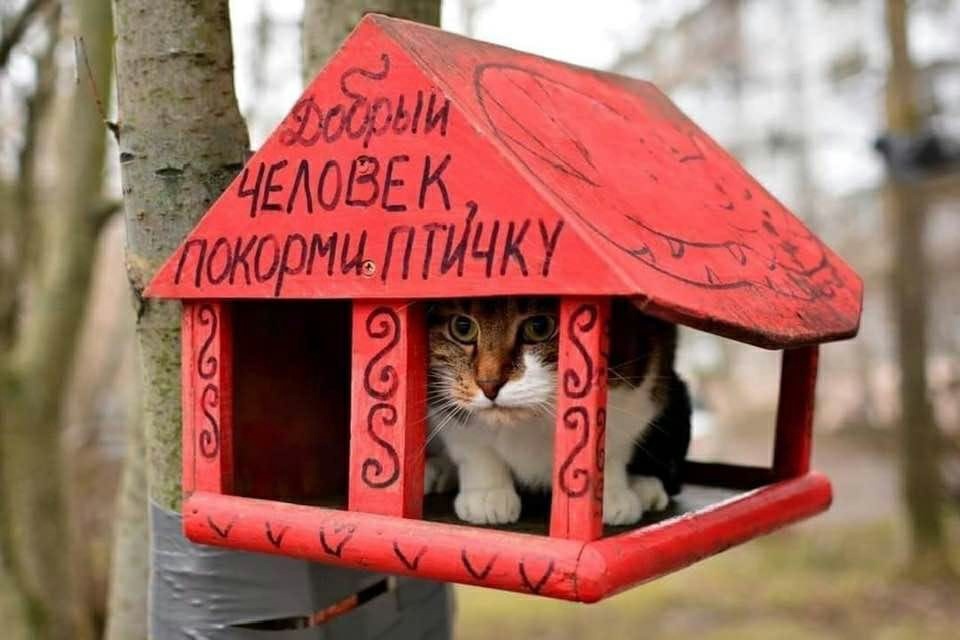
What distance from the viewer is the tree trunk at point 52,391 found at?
2.35 meters

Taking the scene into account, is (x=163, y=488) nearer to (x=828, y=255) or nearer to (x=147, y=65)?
(x=147, y=65)

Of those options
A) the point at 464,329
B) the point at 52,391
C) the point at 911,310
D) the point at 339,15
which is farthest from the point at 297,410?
the point at 911,310

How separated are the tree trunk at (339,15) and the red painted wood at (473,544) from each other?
0.82m

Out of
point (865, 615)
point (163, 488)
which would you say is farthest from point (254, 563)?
point (865, 615)

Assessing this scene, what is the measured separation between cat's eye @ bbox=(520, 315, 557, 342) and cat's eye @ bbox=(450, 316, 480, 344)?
0.17 ft

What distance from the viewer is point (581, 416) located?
92 cm

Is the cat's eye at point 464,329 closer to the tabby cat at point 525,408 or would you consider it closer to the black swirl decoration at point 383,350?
the tabby cat at point 525,408

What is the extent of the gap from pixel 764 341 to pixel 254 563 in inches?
24.8

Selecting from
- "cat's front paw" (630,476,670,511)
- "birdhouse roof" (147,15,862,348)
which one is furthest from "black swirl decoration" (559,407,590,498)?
"cat's front paw" (630,476,670,511)

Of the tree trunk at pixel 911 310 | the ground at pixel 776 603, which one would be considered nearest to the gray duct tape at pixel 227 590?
the ground at pixel 776 603

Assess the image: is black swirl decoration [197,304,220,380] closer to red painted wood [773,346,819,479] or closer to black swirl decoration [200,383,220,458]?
black swirl decoration [200,383,220,458]

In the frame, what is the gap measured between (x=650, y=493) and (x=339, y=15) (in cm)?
89

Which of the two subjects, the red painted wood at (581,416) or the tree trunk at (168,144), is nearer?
the red painted wood at (581,416)

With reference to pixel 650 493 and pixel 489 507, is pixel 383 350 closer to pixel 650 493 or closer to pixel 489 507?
pixel 489 507
